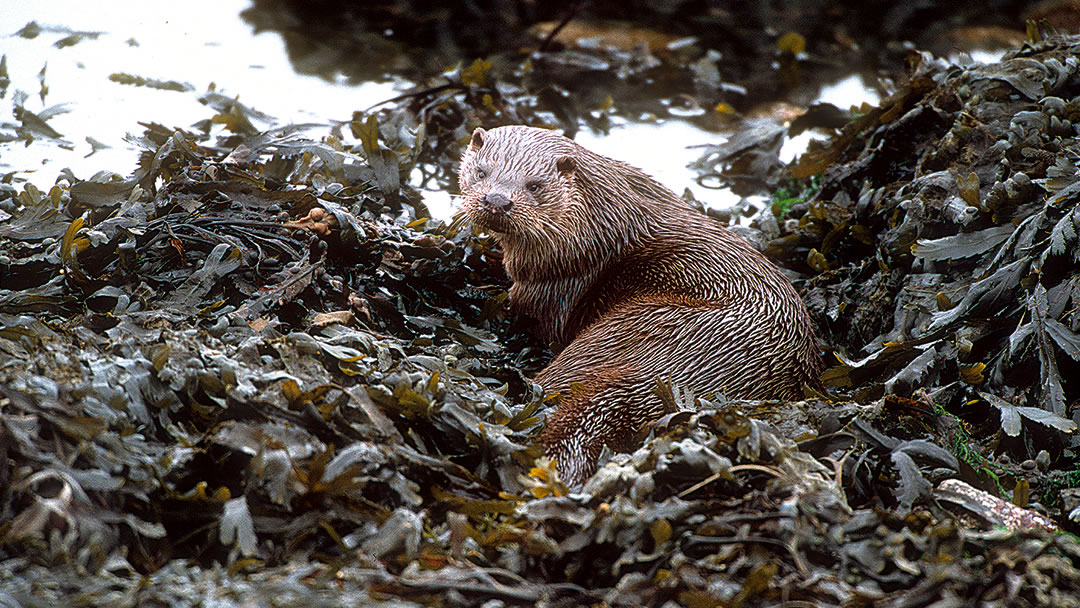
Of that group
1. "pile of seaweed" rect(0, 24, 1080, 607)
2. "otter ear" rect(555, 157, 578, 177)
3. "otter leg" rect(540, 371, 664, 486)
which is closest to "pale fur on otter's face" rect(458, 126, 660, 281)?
"otter ear" rect(555, 157, 578, 177)

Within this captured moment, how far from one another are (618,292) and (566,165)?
1.69ft

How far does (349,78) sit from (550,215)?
259cm

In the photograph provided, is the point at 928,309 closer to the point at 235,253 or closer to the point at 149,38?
the point at 235,253

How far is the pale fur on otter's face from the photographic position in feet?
10.2

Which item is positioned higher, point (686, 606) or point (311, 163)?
point (311, 163)

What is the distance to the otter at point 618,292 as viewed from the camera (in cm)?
270

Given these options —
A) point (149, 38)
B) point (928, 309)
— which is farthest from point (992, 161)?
point (149, 38)

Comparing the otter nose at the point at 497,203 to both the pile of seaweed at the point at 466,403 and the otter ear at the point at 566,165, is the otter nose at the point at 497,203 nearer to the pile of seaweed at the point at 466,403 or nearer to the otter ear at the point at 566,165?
the otter ear at the point at 566,165

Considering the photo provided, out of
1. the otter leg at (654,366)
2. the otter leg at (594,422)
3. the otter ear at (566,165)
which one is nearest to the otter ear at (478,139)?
the otter ear at (566,165)

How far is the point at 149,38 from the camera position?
16.4 feet

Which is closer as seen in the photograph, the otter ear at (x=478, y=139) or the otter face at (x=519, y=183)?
the otter face at (x=519, y=183)

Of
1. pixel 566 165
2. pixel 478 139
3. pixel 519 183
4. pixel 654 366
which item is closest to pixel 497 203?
pixel 519 183

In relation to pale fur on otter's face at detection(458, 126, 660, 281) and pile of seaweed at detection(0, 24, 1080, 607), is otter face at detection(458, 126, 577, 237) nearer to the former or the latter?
pale fur on otter's face at detection(458, 126, 660, 281)

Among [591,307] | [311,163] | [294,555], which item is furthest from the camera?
[311,163]
